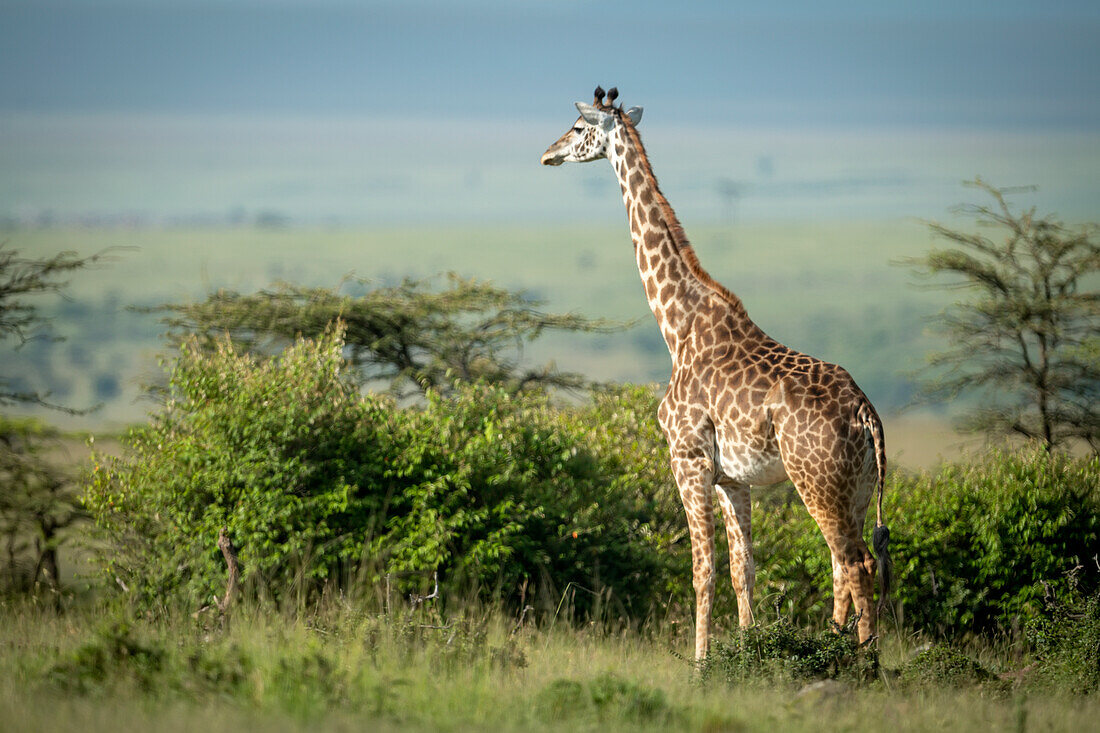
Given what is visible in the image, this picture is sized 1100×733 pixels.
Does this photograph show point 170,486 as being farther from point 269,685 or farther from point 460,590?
point 269,685

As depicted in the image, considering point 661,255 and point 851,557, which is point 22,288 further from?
point 851,557

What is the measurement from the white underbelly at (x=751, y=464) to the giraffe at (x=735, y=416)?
12mm

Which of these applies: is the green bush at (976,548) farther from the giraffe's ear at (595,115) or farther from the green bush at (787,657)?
the giraffe's ear at (595,115)

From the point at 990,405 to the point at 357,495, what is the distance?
15550 millimetres

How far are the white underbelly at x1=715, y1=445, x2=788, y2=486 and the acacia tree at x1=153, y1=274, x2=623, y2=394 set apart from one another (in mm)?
14365

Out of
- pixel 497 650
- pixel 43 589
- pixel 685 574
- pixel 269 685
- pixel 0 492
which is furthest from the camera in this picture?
pixel 0 492

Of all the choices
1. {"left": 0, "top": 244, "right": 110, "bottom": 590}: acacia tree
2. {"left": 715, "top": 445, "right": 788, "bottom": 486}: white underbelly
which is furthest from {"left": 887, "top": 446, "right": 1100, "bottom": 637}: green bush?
{"left": 0, "top": 244, "right": 110, "bottom": 590}: acacia tree

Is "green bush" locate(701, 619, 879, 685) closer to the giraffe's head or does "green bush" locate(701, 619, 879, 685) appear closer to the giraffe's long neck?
the giraffe's long neck

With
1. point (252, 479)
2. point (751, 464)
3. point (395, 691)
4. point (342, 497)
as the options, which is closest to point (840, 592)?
point (751, 464)

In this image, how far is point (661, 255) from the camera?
37.3 feet

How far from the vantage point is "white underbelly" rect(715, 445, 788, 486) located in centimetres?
1002

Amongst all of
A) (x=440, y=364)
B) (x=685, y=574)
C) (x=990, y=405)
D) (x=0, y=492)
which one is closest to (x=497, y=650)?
(x=685, y=574)

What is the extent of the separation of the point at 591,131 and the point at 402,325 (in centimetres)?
1477

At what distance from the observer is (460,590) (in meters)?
13.2
